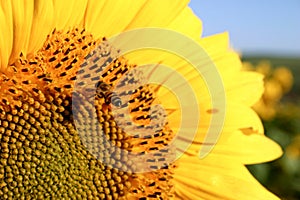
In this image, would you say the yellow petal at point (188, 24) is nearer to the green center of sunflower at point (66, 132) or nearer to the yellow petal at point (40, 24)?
the green center of sunflower at point (66, 132)

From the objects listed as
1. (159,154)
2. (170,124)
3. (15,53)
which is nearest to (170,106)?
(170,124)

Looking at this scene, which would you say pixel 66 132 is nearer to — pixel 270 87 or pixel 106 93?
pixel 106 93

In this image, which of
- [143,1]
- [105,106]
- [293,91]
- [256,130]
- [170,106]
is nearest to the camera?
[105,106]

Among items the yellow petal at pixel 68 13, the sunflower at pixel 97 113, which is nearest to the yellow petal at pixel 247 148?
the sunflower at pixel 97 113

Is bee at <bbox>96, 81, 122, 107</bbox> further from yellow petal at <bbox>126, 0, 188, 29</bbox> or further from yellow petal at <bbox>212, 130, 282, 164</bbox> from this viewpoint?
yellow petal at <bbox>212, 130, 282, 164</bbox>

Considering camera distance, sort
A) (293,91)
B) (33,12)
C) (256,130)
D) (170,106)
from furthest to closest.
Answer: (293,91) < (256,130) < (170,106) < (33,12)

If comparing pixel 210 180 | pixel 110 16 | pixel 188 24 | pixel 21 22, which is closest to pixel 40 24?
pixel 21 22

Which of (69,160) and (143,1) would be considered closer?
(69,160)

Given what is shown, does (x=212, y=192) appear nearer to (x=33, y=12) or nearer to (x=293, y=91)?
(x=33, y=12)
